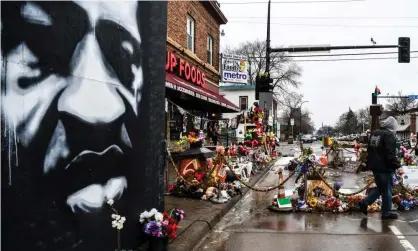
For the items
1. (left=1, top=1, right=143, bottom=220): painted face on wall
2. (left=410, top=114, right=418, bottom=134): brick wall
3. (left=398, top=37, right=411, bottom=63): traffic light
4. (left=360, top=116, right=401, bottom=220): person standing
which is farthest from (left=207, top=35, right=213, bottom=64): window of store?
(left=410, top=114, right=418, bottom=134): brick wall

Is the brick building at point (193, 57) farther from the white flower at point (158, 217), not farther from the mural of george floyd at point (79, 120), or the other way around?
the white flower at point (158, 217)

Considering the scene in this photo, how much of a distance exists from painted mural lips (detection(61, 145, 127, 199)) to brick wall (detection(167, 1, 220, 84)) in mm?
10509

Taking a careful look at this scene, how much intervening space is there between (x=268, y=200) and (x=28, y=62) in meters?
7.38

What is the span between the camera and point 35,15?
3166mm

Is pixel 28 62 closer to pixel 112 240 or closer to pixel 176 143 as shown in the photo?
pixel 112 240

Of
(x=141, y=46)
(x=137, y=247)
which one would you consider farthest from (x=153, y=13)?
(x=137, y=247)

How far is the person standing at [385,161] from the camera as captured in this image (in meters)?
7.20

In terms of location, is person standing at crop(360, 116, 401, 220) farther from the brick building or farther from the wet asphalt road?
the brick building

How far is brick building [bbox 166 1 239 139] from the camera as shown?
14.2 m

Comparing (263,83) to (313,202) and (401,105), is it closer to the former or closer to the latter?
(313,202)

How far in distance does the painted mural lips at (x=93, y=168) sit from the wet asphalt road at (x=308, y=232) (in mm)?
1969

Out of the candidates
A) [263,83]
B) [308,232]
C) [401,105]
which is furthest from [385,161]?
[401,105]

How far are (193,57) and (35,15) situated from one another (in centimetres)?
A: 1398

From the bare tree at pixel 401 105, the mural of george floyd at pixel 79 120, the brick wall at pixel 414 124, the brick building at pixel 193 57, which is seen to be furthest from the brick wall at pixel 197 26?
the bare tree at pixel 401 105
